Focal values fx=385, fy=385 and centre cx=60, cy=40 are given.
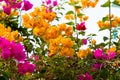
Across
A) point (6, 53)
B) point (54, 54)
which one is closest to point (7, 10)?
point (54, 54)

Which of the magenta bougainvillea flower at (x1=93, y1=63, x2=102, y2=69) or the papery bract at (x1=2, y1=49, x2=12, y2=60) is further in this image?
the magenta bougainvillea flower at (x1=93, y1=63, x2=102, y2=69)

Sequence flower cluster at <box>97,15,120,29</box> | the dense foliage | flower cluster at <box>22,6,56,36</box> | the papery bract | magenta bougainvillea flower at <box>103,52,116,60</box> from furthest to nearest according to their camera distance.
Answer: flower cluster at <box>97,15,120,29</box> < flower cluster at <box>22,6,56,36</box> < magenta bougainvillea flower at <box>103,52,116,60</box> < the dense foliage < the papery bract

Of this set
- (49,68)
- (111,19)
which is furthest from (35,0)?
(49,68)

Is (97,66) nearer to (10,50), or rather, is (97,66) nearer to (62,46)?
(62,46)

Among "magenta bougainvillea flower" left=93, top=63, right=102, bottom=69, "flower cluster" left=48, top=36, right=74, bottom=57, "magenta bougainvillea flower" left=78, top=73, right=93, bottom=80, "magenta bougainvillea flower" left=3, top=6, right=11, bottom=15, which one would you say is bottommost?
"magenta bougainvillea flower" left=78, top=73, right=93, bottom=80

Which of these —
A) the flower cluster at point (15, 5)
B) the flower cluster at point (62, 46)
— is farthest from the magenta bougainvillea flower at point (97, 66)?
the flower cluster at point (15, 5)

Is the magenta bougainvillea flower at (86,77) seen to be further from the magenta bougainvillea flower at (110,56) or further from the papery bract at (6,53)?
the papery bract at (6,53)

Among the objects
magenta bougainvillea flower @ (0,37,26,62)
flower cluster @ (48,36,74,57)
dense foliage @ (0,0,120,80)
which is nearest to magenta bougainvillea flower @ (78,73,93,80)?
dense foliage @ (0,0,120,80)

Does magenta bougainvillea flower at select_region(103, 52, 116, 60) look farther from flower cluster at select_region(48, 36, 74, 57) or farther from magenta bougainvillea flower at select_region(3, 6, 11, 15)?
magenta bougainvillea flower at select_region(3, 6, 11, 15)

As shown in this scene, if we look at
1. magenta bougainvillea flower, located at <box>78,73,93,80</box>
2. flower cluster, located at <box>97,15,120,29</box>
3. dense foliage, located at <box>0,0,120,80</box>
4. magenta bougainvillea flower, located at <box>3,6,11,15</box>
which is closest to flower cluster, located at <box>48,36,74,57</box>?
dense foliage, located at <box>0,0,120,80</box>

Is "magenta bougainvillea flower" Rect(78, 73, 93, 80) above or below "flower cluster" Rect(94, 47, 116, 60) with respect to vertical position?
below

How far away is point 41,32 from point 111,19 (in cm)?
49

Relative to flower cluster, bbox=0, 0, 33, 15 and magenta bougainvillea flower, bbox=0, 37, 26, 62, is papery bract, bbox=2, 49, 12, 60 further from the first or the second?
flower cluster, bbox=0, 0, 33, 15

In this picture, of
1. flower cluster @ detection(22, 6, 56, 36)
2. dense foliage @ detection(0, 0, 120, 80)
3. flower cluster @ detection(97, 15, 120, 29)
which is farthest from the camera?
flower cluster @ detection(97, 15, 120, 29)
